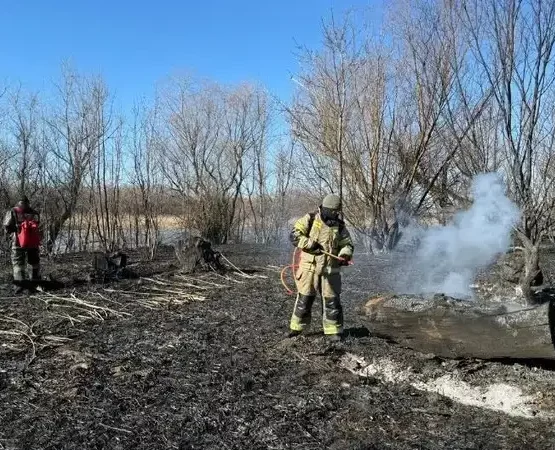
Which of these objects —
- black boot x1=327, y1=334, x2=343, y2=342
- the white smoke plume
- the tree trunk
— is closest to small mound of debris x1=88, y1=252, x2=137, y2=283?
the white smoke plume

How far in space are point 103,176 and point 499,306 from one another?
Result: 14.0 m

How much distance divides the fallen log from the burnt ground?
15cm

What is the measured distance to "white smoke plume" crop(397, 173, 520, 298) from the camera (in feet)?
25.0

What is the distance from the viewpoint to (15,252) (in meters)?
9.47

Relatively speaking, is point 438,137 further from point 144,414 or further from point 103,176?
point 144,414

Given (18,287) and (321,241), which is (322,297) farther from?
(18,287)

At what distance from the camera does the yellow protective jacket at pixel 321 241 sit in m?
6.12

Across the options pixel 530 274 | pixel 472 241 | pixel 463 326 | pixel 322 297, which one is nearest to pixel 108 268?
pixel 322 297

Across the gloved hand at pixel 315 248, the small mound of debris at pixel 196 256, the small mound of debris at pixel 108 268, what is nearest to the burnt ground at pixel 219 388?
the gloved hand at pixel 315 248

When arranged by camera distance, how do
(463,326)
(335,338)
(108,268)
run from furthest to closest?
(108,268), (335,338), (463,326)

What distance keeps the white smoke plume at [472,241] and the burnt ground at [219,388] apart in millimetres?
1502

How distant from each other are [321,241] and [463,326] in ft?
5.90

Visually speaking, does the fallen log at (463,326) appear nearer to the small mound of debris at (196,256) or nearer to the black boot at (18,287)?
the black boot at (18,287)

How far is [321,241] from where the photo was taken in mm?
6148
